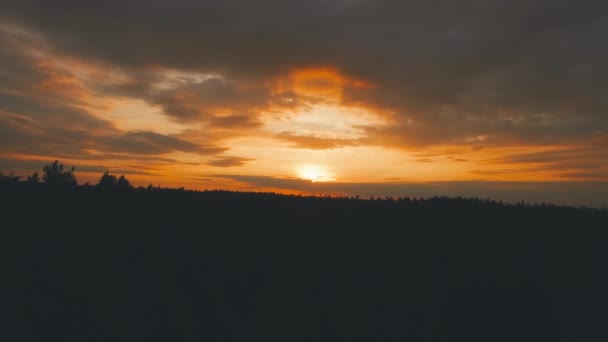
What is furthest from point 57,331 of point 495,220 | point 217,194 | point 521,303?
point 495,220

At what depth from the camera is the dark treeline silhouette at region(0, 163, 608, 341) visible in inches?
413

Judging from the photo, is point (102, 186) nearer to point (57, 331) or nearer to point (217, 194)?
→ point (217, 194)

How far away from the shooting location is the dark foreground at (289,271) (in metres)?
10.5

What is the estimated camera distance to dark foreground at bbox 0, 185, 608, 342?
34.4 feet

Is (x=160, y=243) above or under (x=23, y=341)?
above

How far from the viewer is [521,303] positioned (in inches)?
448

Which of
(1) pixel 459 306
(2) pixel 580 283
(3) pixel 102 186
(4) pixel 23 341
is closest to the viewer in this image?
(4) pixel 23 341

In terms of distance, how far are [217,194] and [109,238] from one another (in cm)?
428

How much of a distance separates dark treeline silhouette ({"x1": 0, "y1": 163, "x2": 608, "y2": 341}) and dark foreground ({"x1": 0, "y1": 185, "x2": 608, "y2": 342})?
36mm

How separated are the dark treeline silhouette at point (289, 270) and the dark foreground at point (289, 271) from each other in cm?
4

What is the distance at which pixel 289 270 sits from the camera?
12.1m

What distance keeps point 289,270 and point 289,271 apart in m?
0.04

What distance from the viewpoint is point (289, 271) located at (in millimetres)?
12047

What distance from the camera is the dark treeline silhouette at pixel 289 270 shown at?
1050cm
